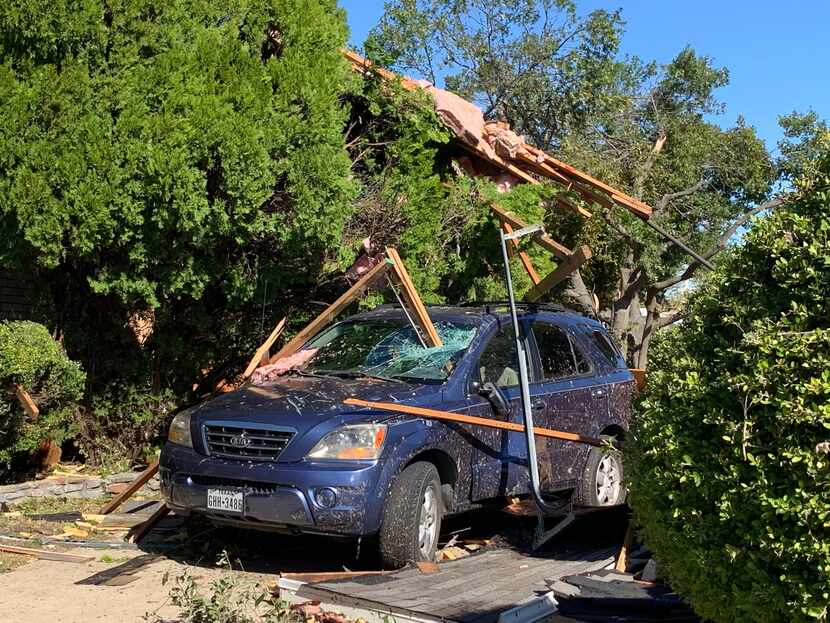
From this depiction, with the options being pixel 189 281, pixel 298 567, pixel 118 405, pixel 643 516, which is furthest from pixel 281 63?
pixel 643 516

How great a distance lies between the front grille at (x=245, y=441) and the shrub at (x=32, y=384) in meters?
2.61

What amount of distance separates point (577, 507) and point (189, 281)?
4156mm

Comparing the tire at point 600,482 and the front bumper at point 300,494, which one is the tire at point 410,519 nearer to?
the front bumper at point 300,494

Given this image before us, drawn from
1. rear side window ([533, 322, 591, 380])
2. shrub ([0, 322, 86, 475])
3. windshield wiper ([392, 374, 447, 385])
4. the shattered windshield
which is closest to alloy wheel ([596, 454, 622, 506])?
rear side window ([533, 322, 591, 380])

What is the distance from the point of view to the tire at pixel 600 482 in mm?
8547

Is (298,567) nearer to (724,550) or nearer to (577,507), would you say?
(577,507)

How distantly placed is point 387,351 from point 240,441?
1664 mm

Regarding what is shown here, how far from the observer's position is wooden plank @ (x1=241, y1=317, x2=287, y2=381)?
31.4 ft

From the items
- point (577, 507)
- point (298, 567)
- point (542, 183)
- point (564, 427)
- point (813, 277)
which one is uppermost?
point (542, 183)

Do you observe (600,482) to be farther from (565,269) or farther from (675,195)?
(675,195)

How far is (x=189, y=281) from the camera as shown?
9383 millimetres

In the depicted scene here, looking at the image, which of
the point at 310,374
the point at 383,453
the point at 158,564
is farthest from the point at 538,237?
the point at 158,564

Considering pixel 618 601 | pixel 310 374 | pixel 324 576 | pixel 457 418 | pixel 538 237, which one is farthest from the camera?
pixel 538 237

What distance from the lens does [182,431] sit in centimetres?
736
